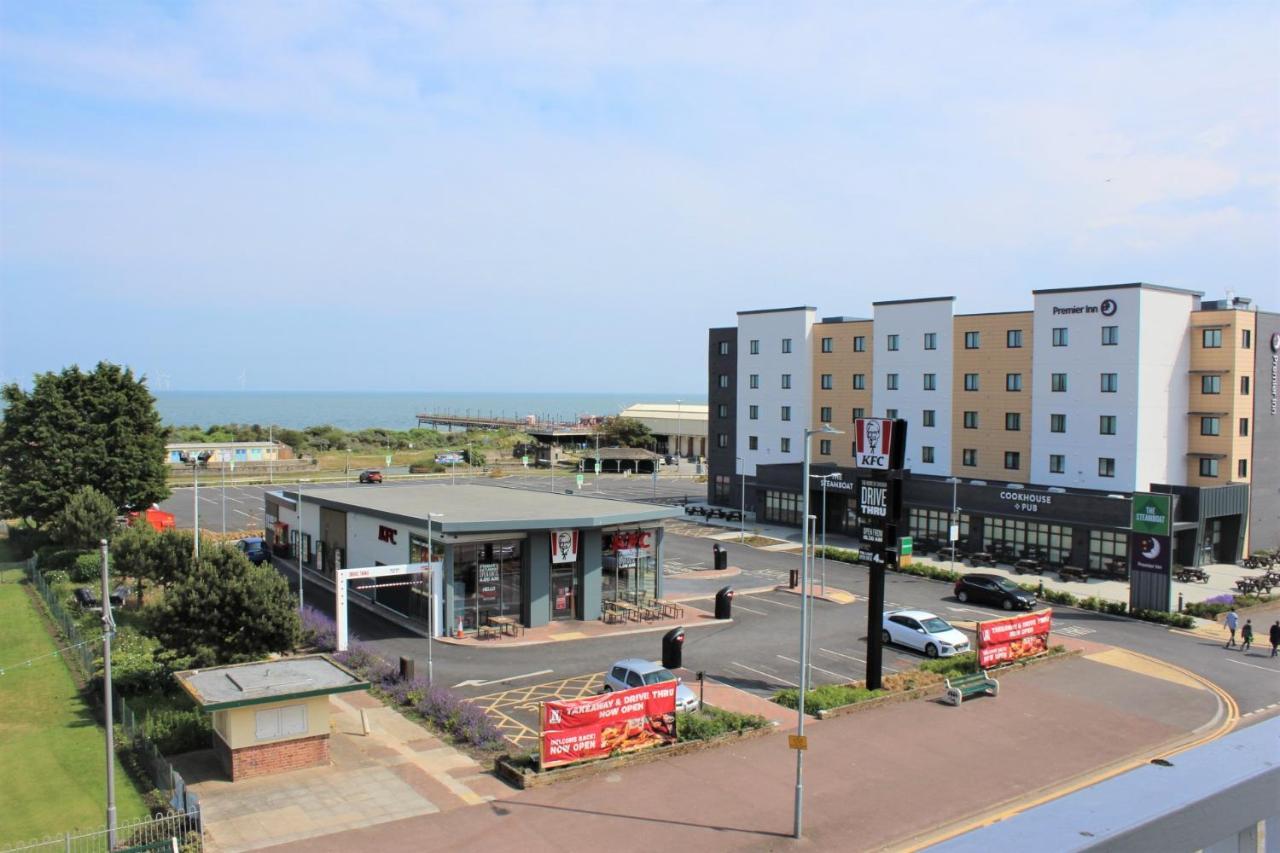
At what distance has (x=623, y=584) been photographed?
41.2 m

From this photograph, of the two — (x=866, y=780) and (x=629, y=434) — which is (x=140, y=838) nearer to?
(x=866, y=780)

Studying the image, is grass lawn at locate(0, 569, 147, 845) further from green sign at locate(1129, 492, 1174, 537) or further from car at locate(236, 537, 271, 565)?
green sign at locate(1129, 492, 1174, 537)

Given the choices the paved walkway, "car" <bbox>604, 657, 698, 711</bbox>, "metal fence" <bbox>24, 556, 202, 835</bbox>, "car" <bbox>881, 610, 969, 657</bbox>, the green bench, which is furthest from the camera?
"car" <bbox>881, 610, 969, 657</bbox>

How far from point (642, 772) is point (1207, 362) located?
1864 inches

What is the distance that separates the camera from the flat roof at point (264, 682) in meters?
22.4

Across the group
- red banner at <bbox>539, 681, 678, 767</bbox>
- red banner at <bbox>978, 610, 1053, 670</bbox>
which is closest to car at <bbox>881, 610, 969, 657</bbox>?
red banner at <bbox>978, 610, 1053, 670</bbox>

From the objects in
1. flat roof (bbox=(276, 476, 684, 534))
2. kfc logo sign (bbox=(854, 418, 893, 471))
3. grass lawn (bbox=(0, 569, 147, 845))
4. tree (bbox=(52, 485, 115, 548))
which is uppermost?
kfc logo sign (bbox=(854, 418, 893, 471))

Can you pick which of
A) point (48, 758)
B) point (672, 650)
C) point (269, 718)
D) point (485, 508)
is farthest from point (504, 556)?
point (48, 758)

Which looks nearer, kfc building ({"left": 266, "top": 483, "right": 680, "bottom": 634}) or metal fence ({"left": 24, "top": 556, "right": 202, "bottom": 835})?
metal fence ({"left": 24, "top": 556, "right": 202, "bottom": 835})

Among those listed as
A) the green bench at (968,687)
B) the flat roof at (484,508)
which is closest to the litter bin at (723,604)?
the flat roof at (484,508)

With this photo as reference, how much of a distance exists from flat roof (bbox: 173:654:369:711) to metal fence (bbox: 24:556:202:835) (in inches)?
62.1

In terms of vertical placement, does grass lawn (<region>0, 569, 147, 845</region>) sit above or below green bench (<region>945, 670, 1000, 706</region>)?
below

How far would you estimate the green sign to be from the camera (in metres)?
40.4

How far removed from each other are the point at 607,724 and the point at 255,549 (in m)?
36.7
